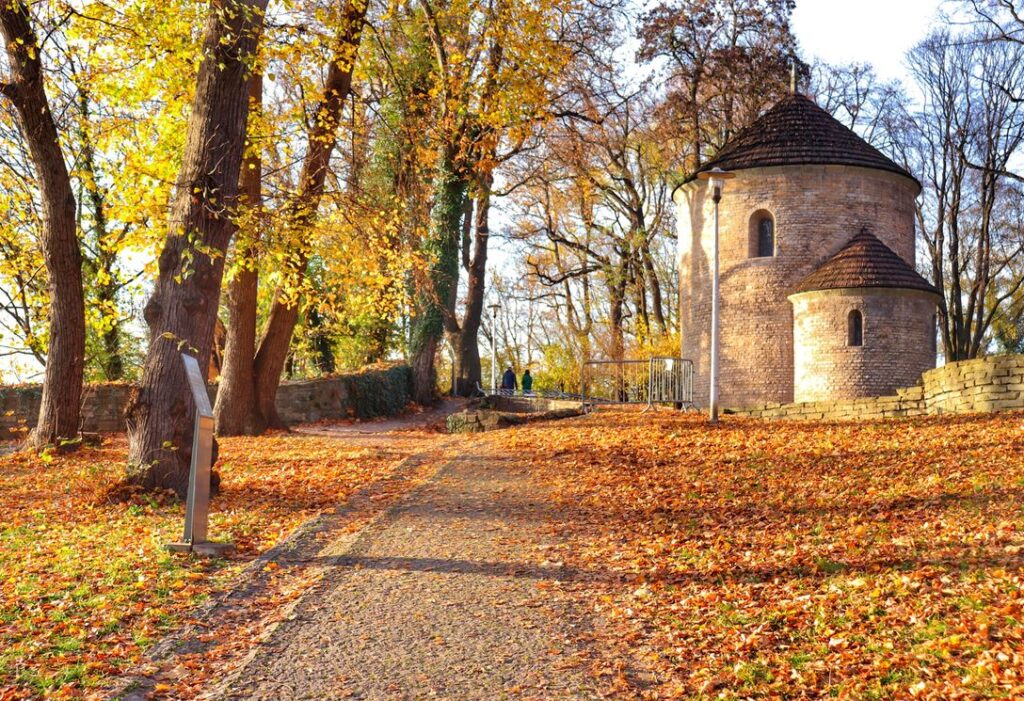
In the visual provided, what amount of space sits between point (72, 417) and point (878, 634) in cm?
1413

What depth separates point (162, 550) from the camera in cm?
863

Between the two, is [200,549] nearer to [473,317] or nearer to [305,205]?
[305,205]

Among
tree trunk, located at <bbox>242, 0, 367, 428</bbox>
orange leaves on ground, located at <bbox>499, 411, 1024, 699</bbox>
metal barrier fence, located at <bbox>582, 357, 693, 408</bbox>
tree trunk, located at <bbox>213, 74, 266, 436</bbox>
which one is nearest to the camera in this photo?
orange leaves on ground, located at <bbox>499, 411, 1024, 699</bbox>

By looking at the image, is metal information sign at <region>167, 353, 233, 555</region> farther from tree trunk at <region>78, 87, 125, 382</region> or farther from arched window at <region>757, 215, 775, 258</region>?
arched window at <region>757, 215, 775, 258</region>

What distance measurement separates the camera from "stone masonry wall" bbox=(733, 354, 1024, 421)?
1705cm

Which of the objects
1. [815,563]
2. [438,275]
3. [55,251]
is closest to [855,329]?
[438,275]

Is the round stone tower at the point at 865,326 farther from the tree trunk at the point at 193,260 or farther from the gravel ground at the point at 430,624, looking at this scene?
the tree trunk at the point at 193,260

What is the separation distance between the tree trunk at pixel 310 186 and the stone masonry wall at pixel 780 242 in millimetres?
12660

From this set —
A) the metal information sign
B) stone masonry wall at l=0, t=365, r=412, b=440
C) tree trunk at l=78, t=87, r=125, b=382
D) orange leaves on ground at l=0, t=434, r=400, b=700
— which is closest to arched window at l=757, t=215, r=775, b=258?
stone masonry wall at l=0, t=365, r=412, b=440

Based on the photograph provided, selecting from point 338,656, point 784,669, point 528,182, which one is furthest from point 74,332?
point 528,182

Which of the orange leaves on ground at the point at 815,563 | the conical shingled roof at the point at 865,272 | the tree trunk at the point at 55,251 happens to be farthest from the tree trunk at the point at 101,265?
the conical shingled roof at the point at 865,272

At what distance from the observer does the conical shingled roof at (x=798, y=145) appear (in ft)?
86.0

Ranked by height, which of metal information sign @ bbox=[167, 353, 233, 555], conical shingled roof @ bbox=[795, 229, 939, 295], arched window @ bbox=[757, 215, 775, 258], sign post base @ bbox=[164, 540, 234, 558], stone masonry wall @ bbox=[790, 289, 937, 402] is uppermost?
arched window @ bbox=[757, 215, 775, 258]

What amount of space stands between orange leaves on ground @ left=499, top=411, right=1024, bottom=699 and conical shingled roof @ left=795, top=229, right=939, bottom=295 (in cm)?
1012
